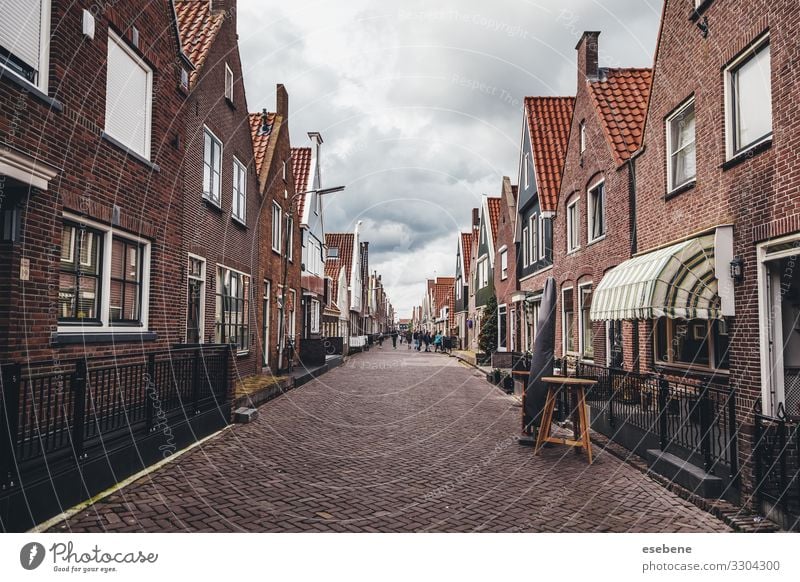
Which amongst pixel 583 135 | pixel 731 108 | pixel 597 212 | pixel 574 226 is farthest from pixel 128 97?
pixel 574 226

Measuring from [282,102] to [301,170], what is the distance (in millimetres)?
6551

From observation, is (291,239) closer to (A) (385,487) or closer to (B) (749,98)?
(A) (385,487)

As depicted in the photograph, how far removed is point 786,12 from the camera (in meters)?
6.66

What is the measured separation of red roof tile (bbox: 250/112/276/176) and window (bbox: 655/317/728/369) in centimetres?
1399

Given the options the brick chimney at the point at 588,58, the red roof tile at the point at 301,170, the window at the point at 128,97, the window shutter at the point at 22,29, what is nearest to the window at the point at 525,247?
the brick chimney at the point at 588,58

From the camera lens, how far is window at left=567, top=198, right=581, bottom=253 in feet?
56.5

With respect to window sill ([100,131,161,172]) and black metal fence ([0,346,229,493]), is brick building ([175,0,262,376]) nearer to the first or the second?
window sill ([100,131,161,172])

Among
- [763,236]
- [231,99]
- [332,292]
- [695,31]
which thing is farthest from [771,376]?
[332,292]

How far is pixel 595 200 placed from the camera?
15.9m

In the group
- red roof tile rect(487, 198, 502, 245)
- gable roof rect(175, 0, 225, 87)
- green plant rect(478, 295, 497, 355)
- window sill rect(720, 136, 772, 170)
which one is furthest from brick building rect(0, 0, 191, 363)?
red roof tile rect(487, 198, 502, 245)

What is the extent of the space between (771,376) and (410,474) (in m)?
5.01

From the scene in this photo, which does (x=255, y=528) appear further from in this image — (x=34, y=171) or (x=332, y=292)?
(x=332, y=292)
